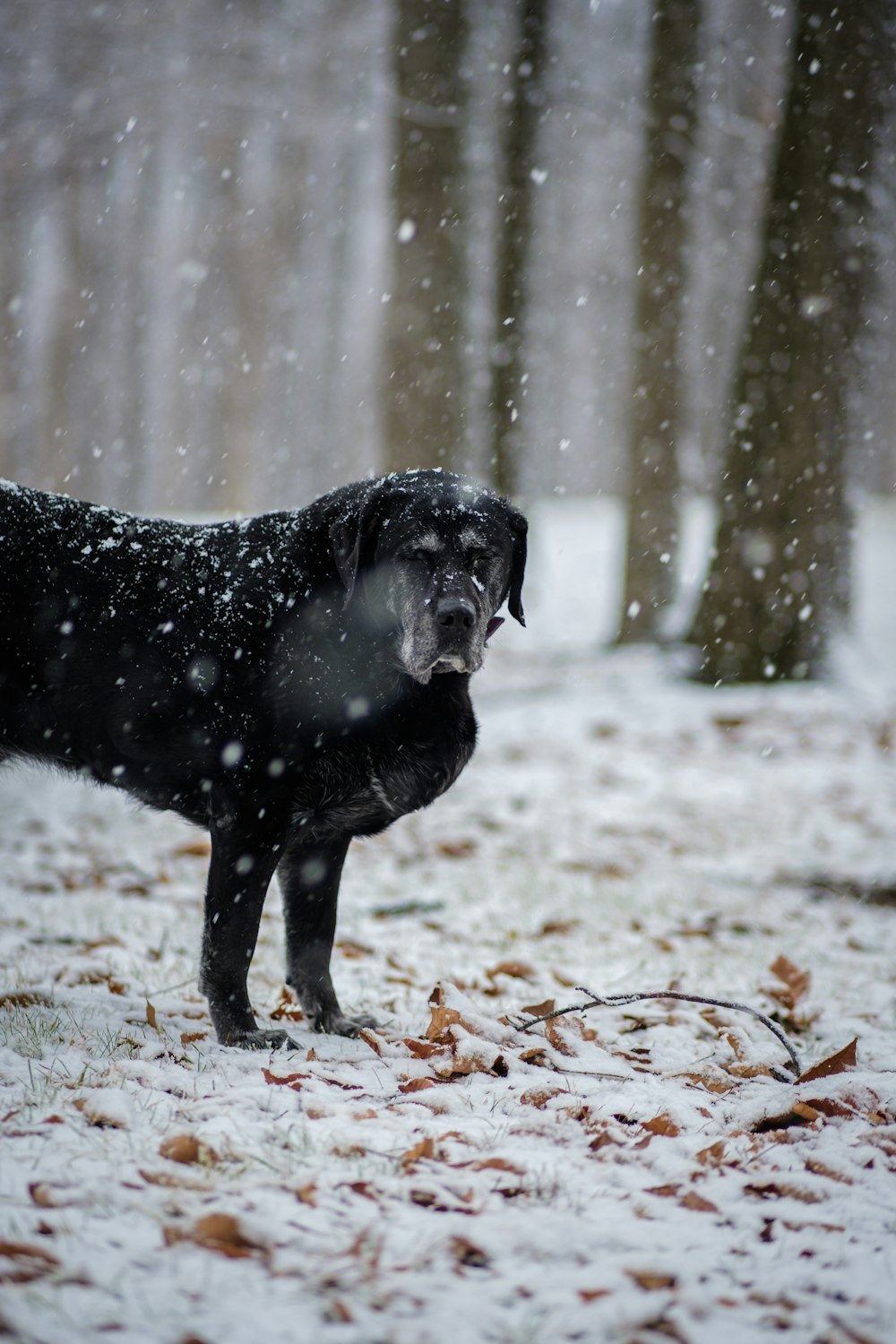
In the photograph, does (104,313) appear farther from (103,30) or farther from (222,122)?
(103,30)

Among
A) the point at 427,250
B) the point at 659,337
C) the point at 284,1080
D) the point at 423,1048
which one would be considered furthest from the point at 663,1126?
the point at 659,337

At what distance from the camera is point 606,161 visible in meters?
21.6

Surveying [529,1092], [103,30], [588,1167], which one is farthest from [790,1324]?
[103,30]

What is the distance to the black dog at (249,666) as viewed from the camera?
3248 mm

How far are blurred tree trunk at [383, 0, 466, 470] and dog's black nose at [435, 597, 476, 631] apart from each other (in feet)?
22.1

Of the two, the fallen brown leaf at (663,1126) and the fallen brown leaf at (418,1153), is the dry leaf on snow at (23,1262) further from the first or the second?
the fallen brown leaf at (663,1126)

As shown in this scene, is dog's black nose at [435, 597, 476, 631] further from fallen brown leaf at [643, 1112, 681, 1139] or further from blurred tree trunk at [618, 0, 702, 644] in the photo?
blurred tree trunk at [618, 0, 702, 644]

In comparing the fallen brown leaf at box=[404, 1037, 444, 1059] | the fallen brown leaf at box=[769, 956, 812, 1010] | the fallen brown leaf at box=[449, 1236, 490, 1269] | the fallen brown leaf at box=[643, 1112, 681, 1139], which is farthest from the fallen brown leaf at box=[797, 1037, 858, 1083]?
the fallen brown leaf at box=[449, 1236, 490, 1269]

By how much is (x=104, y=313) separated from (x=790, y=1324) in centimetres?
2569

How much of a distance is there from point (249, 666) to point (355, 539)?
55cm

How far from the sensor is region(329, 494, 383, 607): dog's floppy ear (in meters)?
3.27

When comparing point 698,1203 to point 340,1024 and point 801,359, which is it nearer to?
point 340,1024

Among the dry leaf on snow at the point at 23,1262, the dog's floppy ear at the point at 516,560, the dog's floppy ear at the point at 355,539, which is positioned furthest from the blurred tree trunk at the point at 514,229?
the dry leaf on snow at the point at 23,1262

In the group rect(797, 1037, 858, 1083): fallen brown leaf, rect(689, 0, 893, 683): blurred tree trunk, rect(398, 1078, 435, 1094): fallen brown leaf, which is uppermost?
rect(689, 0, 893, 683): blurred tree trunk
